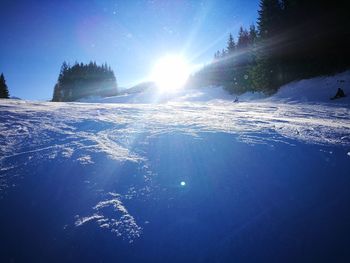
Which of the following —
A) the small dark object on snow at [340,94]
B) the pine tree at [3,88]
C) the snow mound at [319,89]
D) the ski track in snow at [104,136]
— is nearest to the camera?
the ski track in snow at [104,136]

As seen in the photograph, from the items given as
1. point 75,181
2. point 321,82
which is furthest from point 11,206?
point 321,82

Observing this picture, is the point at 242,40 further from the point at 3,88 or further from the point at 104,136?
the point at 3,88

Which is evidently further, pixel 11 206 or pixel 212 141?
pixel 212 141

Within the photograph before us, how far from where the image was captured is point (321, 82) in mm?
20547

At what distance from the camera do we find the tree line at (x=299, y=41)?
21.4 meters

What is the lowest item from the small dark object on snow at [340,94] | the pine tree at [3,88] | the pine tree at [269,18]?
the small dark object on snow at [340,94]

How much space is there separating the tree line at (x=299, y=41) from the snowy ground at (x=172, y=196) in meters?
20.9

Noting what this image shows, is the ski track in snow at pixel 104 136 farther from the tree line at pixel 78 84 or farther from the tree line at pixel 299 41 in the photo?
the tree line at pixel 78 84

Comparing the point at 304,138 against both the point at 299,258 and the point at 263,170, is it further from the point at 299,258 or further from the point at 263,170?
the point at 299,258

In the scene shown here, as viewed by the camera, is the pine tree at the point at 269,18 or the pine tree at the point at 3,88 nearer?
the pine tree at the point at 269,18

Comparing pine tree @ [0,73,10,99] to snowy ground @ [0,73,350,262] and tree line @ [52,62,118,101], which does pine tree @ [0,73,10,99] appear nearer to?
tree line @ [52,62,118,101]

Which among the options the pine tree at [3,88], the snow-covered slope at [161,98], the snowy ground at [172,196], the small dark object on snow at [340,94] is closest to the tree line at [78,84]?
the pine tree at [3,88]

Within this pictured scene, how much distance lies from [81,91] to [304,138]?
76.1 meters

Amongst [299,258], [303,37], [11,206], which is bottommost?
[299,258]
